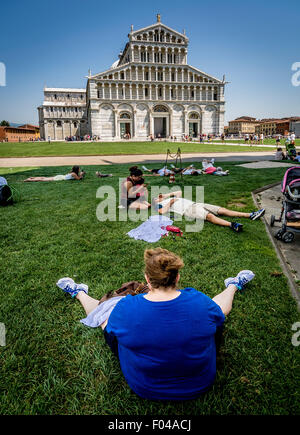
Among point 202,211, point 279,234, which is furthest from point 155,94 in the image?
point 279,234

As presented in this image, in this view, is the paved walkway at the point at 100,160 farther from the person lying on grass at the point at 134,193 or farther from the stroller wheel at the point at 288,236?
the stroller wheel at the point at 288,236

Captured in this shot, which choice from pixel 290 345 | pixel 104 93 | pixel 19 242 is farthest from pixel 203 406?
pixel 104 93

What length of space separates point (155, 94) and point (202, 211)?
61.2m

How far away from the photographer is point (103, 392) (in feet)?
6.87

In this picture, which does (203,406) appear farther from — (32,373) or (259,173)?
(259,173)

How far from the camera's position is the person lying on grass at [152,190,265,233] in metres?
5.41

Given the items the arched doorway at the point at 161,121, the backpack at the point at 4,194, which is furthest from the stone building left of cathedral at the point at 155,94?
the backpack at the point at 4,194

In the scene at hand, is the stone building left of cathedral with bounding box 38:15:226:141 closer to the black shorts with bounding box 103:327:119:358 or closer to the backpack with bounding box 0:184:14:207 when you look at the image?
the backpack with bounding box 0:184:14:207

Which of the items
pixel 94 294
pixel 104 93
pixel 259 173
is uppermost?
pixel 104 93

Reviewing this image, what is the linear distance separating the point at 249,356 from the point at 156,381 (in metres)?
0.96

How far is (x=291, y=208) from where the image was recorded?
16.1 feet

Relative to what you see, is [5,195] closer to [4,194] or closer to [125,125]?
[4,194]

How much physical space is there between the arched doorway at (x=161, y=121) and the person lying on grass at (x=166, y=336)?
6185cm

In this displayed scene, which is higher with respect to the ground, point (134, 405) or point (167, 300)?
point (167, 300)
